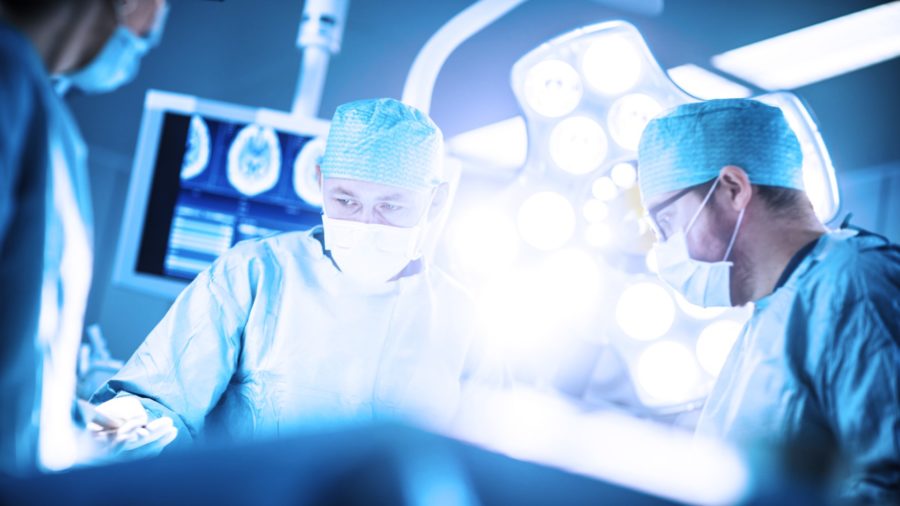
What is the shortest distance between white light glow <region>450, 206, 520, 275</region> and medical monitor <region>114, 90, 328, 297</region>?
0.47 m

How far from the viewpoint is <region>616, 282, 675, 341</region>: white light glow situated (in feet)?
7.02

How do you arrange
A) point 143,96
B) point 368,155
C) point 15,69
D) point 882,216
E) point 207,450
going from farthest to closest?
point 143,96 → point 882,216 → point 368,155 → point 15,69 → point 207,450

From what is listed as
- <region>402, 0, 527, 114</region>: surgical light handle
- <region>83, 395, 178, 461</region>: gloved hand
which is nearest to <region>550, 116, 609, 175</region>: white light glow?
<region>402, 0, 527, 114</region>: surgical light handle

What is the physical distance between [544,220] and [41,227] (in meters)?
1.52

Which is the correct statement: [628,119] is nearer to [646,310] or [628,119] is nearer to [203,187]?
[646,310]

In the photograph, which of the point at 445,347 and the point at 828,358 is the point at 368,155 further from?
the point at 828,358

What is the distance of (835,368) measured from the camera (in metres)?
1.30

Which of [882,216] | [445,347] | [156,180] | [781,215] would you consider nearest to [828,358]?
[781,215]

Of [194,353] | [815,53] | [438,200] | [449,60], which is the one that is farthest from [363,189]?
[815,53]

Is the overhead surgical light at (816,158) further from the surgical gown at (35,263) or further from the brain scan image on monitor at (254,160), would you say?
the surgical gown at (35,263)

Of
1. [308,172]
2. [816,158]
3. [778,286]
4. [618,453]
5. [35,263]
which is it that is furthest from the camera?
[308,172]

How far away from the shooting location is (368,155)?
1660 millimetres

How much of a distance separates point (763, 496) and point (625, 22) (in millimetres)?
1666

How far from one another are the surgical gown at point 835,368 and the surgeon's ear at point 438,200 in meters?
0.77
